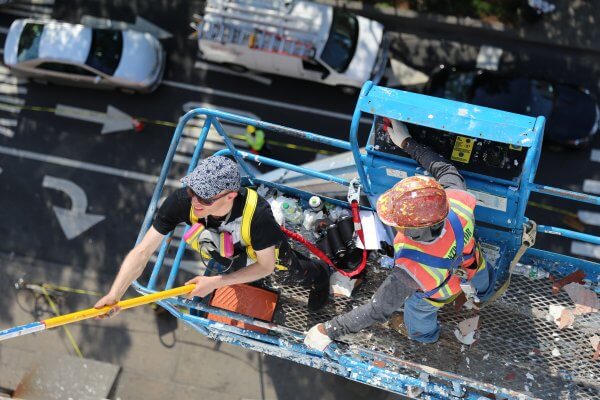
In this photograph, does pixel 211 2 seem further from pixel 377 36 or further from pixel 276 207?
pixel 276 207

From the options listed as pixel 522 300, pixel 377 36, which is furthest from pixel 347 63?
pixel 522 300

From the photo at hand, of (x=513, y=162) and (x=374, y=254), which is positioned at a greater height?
(x=513, y=162)

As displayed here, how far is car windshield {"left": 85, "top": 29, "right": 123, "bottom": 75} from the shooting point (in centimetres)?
1274

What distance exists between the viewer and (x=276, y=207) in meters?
7.83

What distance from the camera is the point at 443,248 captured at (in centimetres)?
543

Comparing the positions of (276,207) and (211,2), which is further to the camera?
A: (211,2)

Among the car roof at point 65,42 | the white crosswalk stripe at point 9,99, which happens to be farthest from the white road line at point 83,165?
the car roof at point 65,42

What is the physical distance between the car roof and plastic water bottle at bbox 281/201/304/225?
693 centimetres

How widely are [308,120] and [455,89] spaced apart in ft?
9.55

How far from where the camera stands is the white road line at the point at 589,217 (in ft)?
38.7

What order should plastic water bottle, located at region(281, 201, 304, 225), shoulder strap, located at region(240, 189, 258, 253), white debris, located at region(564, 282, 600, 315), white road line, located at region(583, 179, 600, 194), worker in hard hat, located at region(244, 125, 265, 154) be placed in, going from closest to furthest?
shoulder strap, located at region(240, 189, 258, 253) < white debris, located at region(564, 282, 600, 315) < plastic water bottle, located at region(281, 201, 304, 225) < white road line, located at region(583, 179, 600, 194) < worker in hard hat, located at region(244, 125, 265, 154)

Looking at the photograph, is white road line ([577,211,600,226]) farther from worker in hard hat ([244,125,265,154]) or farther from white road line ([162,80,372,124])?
worker in hard hat ([244,125,265,154])

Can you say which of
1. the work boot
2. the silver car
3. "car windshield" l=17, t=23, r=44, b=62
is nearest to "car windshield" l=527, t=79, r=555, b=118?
the work boot

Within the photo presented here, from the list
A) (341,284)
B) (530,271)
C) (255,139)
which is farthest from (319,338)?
(255,139)
